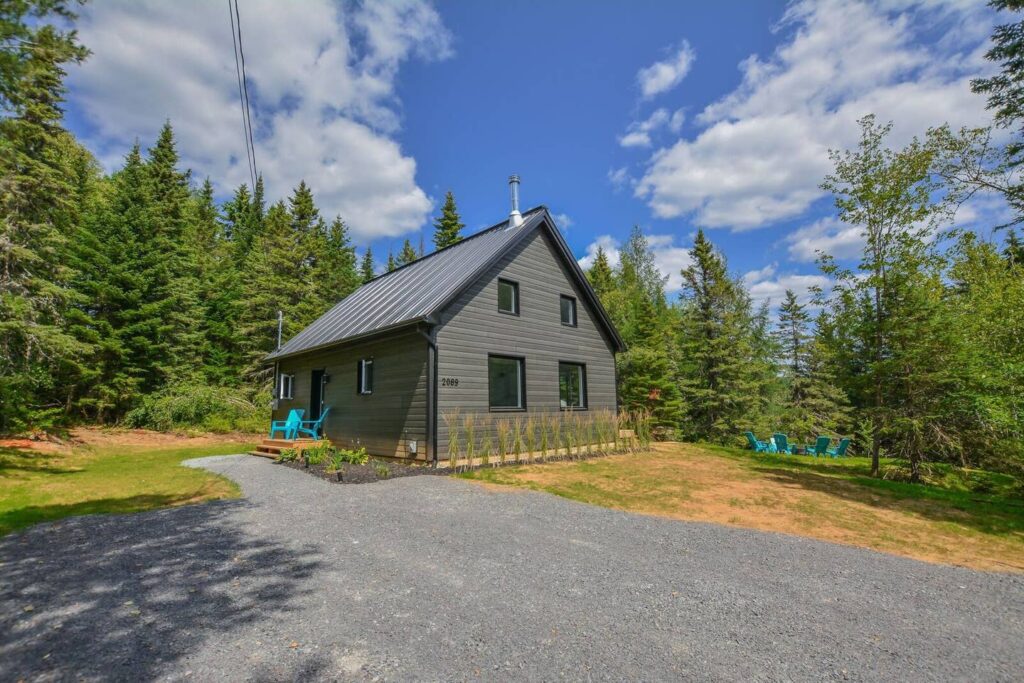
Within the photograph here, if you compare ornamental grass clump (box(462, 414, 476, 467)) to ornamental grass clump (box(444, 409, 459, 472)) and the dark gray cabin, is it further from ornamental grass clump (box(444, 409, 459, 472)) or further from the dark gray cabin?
the dark gray cabin

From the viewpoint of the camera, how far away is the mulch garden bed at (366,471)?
8366mm

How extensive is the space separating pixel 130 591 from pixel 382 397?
7647 mm

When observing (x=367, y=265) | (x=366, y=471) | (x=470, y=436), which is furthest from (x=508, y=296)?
(x=367, y=265)

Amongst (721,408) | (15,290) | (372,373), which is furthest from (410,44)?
(721,408)

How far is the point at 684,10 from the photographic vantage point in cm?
985

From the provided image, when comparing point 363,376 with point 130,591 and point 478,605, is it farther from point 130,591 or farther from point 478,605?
point 478,605

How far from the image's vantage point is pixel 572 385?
532 inches

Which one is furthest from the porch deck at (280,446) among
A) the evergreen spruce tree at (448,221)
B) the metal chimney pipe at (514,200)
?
the evergreen spruce tree at (448,221)

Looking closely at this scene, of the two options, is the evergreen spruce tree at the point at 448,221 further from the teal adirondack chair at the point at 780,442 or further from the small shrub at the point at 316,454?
the small shrub at the point at 316,454

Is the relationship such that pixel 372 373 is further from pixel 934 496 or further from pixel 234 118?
pixel 934 496

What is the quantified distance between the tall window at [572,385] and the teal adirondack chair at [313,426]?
6.91m

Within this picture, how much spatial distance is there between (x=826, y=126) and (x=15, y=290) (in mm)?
19876

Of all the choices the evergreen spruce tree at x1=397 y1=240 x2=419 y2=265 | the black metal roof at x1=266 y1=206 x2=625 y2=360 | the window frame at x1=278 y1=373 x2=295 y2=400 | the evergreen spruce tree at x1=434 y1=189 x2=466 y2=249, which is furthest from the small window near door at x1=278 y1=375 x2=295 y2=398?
the evergreen spruce tree at x1=397 y1=240 x2=419 y2=265

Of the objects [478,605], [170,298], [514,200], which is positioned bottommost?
[478,605]
